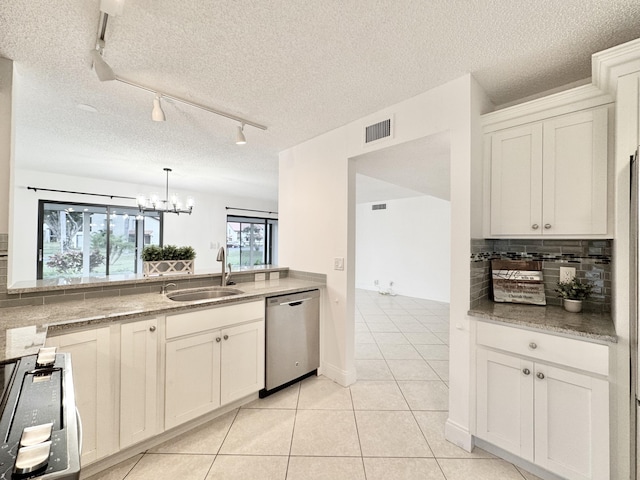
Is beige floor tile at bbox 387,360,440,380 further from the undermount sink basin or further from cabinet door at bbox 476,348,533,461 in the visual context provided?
the undermount sink basin

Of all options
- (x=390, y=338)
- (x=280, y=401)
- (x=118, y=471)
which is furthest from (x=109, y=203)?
(x=390, y=338)

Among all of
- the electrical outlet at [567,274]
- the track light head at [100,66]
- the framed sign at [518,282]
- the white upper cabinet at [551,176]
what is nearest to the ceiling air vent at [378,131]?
the white upper cabinet at [551,176]

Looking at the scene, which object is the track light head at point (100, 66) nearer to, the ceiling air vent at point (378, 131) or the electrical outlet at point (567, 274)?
the ceiling air vent at point (378, 131)

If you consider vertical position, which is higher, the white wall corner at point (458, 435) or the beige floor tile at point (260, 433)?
the white wall corner at point (458, 435)

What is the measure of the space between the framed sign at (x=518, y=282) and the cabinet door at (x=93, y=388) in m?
2.68

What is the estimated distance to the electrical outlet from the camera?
1952 mm

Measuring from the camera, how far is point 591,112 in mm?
1650

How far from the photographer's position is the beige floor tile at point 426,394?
2.29 m

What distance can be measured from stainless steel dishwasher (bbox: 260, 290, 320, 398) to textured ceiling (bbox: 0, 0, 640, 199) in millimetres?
1767

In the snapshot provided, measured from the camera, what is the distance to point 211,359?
2.04 metres

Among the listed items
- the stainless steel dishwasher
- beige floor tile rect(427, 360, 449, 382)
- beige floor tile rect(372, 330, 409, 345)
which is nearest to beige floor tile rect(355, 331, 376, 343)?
beige floor tile rect(372, 330, 409, 345)

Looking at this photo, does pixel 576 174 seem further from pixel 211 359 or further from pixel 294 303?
pixel 211 359

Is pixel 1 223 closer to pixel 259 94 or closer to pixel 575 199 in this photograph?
pixel 259 94

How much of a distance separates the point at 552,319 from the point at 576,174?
0.93 m
